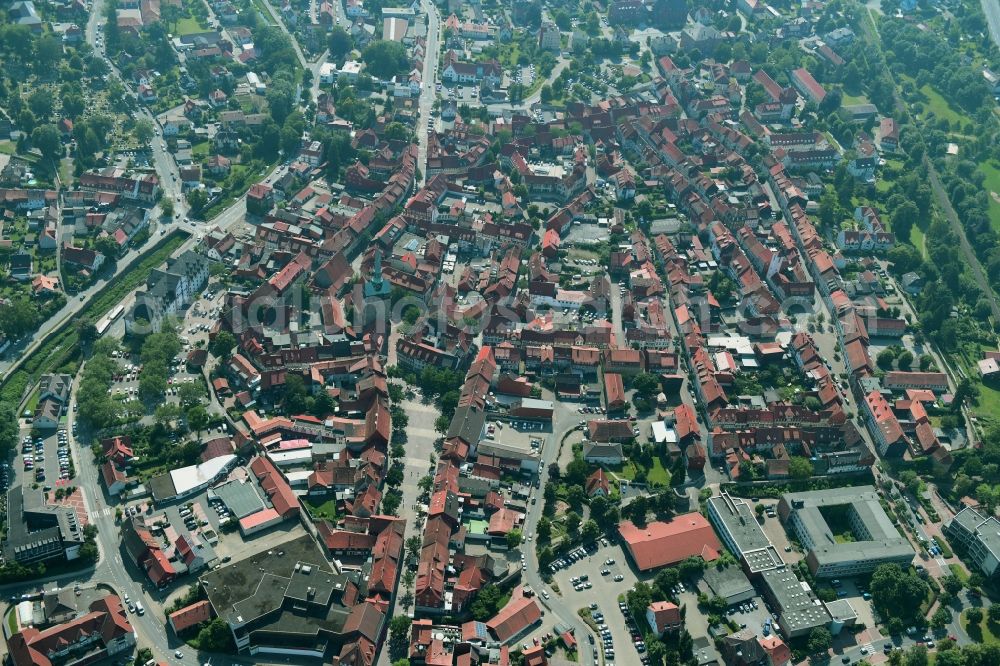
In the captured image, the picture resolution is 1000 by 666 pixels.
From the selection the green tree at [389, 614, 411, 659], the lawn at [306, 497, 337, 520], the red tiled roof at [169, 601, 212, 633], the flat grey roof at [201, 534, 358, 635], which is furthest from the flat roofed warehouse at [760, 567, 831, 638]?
the red tiled roof at [169, 601, 212, 633]

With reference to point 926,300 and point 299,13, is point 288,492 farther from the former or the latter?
point 299,13

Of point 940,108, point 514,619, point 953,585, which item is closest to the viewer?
point 514,619

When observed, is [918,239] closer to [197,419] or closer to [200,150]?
[197,419]

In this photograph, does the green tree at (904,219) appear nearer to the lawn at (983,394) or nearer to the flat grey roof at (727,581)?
the lawn at (983,394)

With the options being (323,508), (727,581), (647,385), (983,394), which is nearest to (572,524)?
Result: (727,581)

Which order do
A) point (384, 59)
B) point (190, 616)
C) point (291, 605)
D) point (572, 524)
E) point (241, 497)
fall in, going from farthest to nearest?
point (384, 59) < point (241, 497) < point (572, 524) < point (291, 605) < point (190, 616)

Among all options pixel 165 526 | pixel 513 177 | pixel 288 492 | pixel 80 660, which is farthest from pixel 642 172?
pixel 80 660
